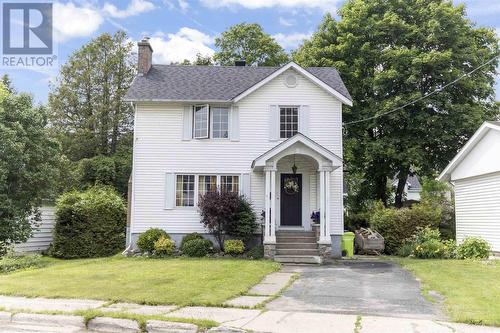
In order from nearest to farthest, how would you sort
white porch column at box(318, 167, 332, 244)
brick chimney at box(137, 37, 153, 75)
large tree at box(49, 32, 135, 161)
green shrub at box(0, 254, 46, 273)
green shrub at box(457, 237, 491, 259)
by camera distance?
green shrub at box(0, 254, 46, 273), white porch column at box(318, 167, 332, 244), green shrub at box(457, 237, 491, 259), brick chimney at box(137, 37, 153, 75), large tree at box(49, 32, 135, 161)

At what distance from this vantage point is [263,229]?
17.1 m

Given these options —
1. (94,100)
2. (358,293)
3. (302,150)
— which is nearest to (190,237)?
(302,150)

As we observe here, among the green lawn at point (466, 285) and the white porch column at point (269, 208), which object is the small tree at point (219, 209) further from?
the green lawn at point (466, 285)

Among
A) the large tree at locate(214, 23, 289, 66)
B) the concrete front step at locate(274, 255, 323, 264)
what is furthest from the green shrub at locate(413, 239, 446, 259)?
the large tree at locate(214, 23, 289, 66)

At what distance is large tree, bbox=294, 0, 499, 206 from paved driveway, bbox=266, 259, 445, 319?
39.7 feet

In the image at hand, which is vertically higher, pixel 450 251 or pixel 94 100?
pixel 94 100

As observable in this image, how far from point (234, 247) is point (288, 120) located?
5.73 metres

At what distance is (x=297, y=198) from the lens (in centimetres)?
1795

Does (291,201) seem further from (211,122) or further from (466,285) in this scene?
(466,285)

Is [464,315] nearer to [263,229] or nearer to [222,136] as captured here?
[263,229]

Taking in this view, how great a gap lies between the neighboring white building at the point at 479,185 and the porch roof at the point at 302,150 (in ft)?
19.3

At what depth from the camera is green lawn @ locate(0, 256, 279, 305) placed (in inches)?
332

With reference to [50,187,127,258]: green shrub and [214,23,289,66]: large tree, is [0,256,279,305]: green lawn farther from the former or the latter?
[214,23,289,66]: large tree

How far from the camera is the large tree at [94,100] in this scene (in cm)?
3272
